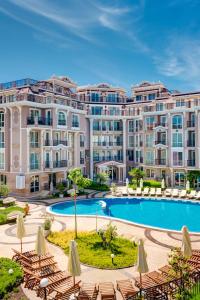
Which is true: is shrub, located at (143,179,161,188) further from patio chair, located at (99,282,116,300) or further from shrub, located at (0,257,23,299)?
patio chair, located at (99,282,116,300)

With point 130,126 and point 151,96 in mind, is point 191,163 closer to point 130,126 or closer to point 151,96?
point 130,126

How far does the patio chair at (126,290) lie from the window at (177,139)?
31.3 metres

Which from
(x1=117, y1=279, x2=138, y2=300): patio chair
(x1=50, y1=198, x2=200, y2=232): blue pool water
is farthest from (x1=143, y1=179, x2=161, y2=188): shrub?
(x1=117, y1=279, x2=138, y2=300): patio chair

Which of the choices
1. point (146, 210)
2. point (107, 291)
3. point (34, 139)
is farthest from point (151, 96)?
point (107, 291)

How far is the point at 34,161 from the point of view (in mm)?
35094

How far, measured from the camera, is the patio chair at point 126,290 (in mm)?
10852

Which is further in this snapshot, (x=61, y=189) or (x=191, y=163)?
(x=191, y=163)

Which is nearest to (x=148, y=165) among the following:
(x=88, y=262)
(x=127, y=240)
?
(x=127, y=240)

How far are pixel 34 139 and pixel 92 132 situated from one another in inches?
546

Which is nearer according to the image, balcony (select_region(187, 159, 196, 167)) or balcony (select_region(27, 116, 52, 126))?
balcony (select_region(27, 116, 52, 126))

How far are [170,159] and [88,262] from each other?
94.5 ft

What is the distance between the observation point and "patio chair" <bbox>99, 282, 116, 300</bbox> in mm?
10820

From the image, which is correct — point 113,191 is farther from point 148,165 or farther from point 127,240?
point 127,240

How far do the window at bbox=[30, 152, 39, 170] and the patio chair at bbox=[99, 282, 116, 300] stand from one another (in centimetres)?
2482
